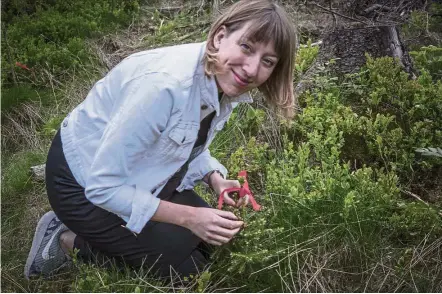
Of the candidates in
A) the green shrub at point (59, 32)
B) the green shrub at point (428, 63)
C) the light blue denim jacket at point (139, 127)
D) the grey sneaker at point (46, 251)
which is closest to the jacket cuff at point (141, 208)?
the light blue denim jacket at point (139, 127)

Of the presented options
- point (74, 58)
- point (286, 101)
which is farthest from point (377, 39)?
point (74, 58)

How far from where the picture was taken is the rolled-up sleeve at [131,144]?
2213mm

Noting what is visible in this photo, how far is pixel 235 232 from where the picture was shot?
98.1 inches

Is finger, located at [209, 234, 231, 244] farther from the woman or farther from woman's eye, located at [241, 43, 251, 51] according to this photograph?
woman's eye, located at [241, 43, 251, 51]

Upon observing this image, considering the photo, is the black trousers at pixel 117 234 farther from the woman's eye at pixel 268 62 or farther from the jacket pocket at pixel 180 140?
the woman's eye at pixel 268 62

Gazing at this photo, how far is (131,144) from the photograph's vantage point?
2.26 meters

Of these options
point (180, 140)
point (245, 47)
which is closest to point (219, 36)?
point (245, 47)

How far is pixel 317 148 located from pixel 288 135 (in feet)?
1.77

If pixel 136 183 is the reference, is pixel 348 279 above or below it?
below

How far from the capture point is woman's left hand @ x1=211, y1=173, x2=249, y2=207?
2.71m

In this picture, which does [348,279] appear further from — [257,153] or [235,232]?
[257,153]

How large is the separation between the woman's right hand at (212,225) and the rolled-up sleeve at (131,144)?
191 mm

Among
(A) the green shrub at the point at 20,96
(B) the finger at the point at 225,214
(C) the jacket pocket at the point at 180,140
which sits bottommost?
(A) the green shrub at the point at 20,96

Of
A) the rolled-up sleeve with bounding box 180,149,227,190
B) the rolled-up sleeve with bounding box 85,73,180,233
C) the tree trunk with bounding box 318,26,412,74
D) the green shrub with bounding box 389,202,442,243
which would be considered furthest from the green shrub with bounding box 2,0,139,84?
the green shrub with bounding box 389,202,442,243
